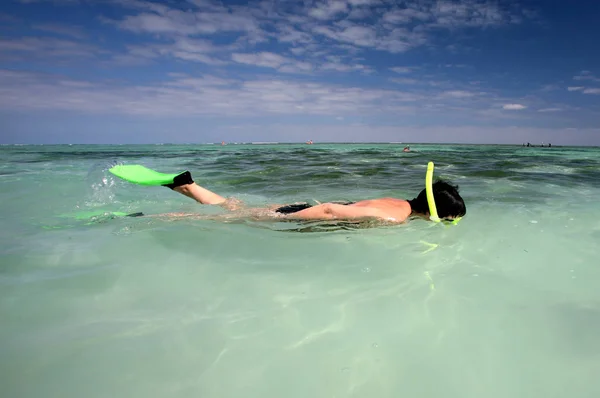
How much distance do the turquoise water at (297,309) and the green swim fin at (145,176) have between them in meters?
0.78

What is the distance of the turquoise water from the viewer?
188 cm

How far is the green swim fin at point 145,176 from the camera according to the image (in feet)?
17.4

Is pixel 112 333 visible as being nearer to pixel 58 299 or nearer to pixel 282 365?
pixel 58 299

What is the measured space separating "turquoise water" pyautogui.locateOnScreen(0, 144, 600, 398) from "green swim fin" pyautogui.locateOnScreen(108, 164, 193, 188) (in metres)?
0.78

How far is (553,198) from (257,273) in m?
6.40

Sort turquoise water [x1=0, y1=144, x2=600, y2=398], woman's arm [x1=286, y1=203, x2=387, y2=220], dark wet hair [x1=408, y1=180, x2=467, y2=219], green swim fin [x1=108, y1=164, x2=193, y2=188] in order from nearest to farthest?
turquoise water [x1=0, y1=144, x2=600, y2=398] → woman's arm [x1=286, y1=203, x2=387, y2=220] → dark wet hair [x1=408, y1=180, x2=467, y2=219] → green swim fin [x1=108, y1=164, x2=193, y2=188]

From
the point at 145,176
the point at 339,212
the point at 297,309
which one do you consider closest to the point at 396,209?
the point at 339,212

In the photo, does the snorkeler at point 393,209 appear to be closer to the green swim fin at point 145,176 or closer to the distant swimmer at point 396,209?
the distant swimmer at point 396,209

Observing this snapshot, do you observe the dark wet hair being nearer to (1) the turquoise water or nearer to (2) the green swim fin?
(1) the turquoise water

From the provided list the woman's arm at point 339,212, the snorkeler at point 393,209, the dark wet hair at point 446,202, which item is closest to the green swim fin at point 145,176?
the snorkeler at point 393,209

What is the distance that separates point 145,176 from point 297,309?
416 cm

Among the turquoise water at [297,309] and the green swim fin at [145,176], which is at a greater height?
the green swim fin at [145,176]

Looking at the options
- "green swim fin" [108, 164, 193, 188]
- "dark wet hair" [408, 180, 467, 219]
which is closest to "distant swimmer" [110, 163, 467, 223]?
"dark wet hair" [408, 180, 467, 219]

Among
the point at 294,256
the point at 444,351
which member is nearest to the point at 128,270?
the point at 294,256
